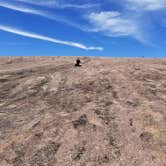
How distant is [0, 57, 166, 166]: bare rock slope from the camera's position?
430 inches

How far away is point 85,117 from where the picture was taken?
13273mm

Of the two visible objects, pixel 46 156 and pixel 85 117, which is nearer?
pixel 46 156

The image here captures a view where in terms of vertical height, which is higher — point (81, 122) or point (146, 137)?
point (81, 122)

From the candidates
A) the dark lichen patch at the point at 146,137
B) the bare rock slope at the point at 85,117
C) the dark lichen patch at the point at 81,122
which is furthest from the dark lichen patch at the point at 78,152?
the dark lichen patch at the point at 146,137

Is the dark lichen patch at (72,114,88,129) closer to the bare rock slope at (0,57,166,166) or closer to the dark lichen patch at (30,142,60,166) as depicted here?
the bare rock slope at (0,57,166,166)

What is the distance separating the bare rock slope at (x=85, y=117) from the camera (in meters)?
10.9

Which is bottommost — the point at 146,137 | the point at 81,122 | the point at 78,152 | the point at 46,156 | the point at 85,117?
the point at 46,156

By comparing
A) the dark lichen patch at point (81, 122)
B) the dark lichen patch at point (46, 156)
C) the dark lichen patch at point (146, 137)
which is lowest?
the dark lichen patch at point (46, 156)

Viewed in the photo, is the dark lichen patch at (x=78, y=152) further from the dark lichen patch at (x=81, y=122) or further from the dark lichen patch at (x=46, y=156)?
the dark lichen patch at (x=81, y=122)

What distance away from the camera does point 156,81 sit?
684 inches

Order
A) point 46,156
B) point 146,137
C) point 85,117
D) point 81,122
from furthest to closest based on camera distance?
point 85,117
point 81,122
point 146,137
point 46,156

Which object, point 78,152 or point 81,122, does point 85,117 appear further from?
point 78,152

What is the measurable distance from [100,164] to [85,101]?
494 centimetres

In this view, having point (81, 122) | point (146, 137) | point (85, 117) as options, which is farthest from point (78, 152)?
point (146, 137)
